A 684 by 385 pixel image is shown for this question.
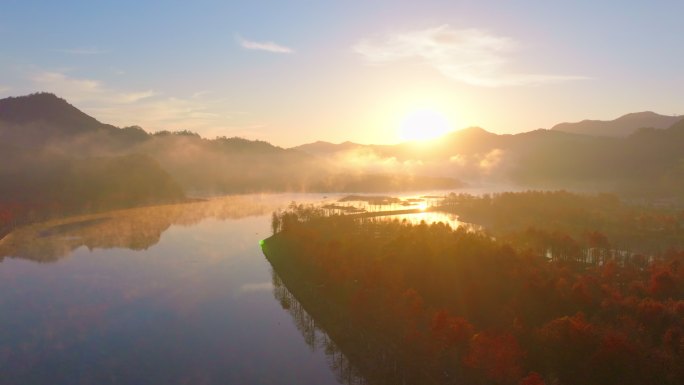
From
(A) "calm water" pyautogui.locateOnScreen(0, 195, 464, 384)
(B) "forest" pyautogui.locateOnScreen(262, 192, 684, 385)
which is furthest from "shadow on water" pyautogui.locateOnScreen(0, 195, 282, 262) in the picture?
(B) "forest" pyautogui.locateOnScreen(262, 192, 684, 385)

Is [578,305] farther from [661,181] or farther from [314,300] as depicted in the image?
[661,181]

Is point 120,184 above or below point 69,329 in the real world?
above

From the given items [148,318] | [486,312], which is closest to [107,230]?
[148,318]

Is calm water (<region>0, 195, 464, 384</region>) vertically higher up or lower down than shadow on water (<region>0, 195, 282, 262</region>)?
lower down

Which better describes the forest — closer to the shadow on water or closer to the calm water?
the calm water

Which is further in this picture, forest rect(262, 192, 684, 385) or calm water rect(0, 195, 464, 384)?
calm water rect(0, 195, 464, 384)

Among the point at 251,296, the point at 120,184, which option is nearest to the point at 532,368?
the point at 251,296

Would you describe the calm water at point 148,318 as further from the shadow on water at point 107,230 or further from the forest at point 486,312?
the forest at point 486,312
